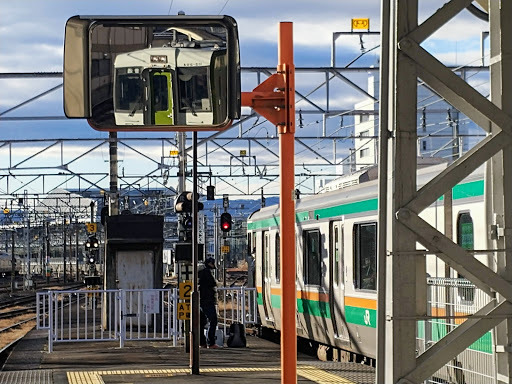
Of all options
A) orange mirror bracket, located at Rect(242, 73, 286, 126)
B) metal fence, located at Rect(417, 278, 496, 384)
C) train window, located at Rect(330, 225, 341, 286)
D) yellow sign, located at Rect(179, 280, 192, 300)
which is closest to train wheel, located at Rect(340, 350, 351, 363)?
train window, located at Rect(330, 225, 341, 286)

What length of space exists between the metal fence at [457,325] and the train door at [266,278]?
14.3 m

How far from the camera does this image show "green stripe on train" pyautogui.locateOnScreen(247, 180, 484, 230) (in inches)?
485

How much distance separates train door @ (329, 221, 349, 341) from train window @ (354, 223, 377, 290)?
2.53 ft

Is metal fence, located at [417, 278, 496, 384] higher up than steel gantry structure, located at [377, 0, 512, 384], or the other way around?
steel gantry structure, located at [377, 0, 512, 384]

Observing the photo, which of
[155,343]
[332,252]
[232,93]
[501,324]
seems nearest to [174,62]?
[232,93]

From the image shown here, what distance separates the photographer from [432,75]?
20.3 feet

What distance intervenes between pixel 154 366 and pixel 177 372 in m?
1.16

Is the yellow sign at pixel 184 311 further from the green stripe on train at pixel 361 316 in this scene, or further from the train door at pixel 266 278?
the train door at pixel 266 278

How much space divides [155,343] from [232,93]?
15.7 meters

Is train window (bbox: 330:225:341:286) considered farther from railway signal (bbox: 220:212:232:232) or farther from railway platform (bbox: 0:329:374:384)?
railway signal (bbox: 220:212:232:232)

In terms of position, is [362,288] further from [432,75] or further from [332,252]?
[432,75]

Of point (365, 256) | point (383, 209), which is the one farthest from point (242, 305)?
point (383, 209)

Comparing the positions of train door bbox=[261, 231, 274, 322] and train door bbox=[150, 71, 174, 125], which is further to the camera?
train door bbox=[261, 231, 274, 322]

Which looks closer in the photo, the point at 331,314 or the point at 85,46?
the point at 85,46
